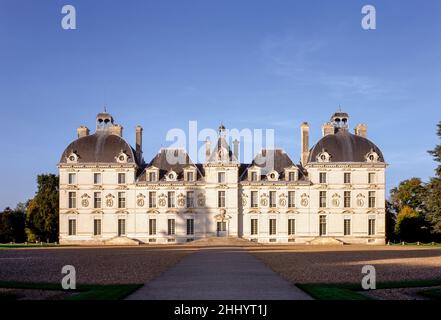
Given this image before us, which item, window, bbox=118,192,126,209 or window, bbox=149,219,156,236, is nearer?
window, bbox=149,219,156,236

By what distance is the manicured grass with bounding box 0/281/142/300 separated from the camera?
11352 millimetres

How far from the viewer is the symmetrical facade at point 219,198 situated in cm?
4934

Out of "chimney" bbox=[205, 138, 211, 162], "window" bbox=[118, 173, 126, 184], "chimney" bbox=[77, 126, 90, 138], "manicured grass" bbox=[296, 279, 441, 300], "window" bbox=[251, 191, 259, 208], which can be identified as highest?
"chimney" bbox=[77, 126, 90, 138]

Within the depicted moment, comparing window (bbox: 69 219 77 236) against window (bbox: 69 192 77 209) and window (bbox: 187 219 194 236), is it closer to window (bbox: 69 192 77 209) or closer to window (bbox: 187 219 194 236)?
window (bbox: 69 192 77 209)

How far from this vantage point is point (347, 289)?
13.2 m

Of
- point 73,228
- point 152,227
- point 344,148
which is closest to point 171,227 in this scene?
point 152,227

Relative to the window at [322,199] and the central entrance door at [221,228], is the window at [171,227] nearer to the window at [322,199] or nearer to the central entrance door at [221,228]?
the central entrance door at [221,228]

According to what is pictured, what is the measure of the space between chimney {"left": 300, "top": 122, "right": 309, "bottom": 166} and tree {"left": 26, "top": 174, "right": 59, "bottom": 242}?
982 inches

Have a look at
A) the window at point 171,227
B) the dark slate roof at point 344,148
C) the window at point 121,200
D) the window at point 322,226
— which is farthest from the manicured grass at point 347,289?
the window at point 121,200

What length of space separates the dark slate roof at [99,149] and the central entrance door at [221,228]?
962 cm

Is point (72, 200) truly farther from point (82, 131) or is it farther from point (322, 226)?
point (322, 226)

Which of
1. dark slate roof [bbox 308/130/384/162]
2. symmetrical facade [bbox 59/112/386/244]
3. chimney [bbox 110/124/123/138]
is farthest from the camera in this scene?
chimney [bbox 110/124/123/138]

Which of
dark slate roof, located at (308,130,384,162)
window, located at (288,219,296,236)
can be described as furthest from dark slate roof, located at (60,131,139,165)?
dark slate roof, located at (308,130,384,162)
